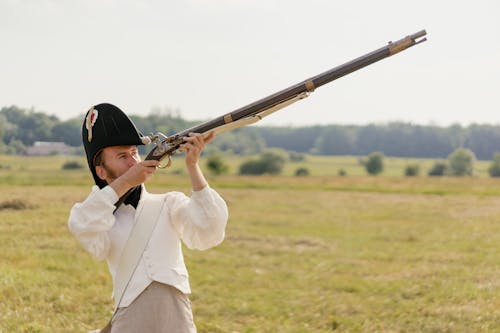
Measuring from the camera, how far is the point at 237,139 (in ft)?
362

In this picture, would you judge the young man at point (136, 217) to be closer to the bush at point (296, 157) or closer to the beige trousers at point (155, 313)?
the beige trousers at point (155, 313)

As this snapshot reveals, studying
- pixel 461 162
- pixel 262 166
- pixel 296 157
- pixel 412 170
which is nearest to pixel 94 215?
pixel 262 166

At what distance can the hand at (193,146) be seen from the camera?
3834mm

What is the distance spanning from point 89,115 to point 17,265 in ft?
25.9

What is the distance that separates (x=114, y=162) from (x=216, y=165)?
65.8 m

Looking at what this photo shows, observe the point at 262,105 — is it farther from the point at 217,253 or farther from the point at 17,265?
the point at 217,253

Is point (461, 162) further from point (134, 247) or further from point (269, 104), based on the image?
point (134, 247)

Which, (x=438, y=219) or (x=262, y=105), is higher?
(x=262, y=105)

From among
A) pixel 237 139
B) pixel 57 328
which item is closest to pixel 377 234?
pixel 57 328

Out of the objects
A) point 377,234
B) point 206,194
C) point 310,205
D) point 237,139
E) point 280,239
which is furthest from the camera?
point 237,139

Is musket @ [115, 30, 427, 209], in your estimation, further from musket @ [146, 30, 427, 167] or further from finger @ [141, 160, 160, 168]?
finger @ [141, 160, 160, 168]

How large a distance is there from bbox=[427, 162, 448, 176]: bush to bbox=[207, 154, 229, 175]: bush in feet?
124

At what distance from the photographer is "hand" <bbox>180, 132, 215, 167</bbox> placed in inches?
151

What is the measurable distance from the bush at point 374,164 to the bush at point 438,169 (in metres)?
7.04
